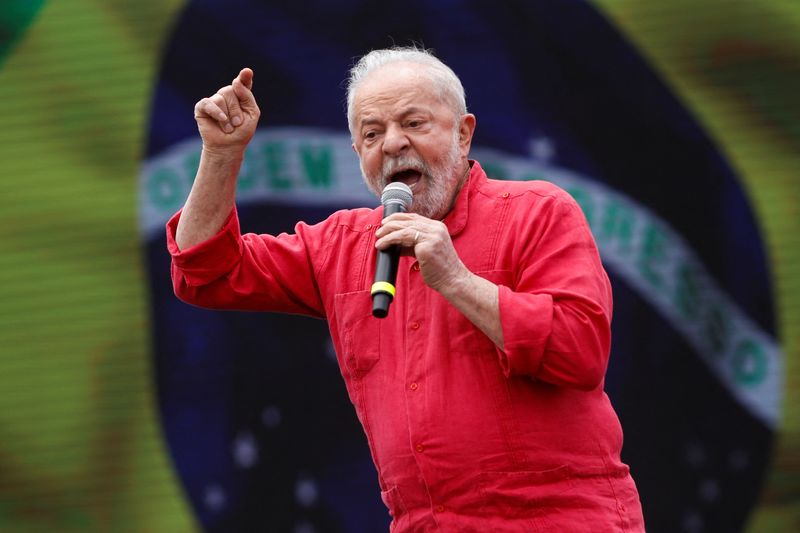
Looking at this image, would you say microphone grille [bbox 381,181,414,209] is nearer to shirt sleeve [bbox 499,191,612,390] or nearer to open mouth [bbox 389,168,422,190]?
open mouth [bbox 389,168,422,190]

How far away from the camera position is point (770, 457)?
4559 millimetres

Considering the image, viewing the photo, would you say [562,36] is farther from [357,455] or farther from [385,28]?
[357,455]

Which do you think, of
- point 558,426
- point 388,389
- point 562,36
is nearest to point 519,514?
point 558,426

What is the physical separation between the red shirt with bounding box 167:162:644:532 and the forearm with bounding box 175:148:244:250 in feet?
0.11

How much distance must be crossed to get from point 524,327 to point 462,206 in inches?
17.0

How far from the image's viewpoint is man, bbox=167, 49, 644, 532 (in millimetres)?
2314

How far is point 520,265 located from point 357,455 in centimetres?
227

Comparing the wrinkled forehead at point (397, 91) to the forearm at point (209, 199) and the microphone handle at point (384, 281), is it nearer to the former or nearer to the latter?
the forearm at point (209, 199)

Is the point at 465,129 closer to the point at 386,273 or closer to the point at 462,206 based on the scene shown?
the point at 462,206

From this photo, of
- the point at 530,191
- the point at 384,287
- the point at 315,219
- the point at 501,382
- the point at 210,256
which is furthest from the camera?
the point at 315,219

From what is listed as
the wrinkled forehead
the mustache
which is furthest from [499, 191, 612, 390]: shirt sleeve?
the wrinkled forehead

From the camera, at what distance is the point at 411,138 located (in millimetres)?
2592

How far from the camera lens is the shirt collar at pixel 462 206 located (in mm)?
2576

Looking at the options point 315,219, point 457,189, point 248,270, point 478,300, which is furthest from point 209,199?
point 315,219
